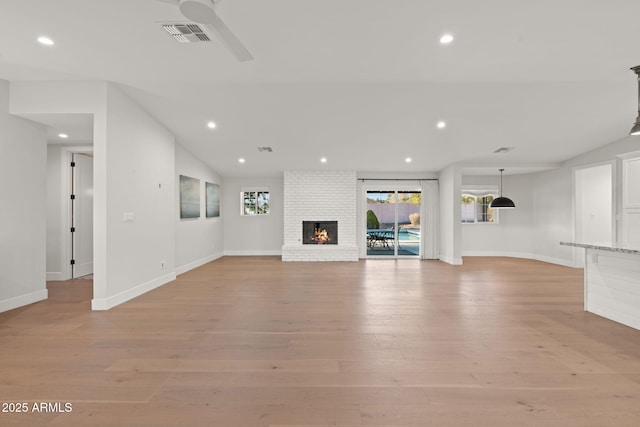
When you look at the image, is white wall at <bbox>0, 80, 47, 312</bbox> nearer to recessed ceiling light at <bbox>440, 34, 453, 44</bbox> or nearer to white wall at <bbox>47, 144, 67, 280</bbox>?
white wall at <bbox>47, 144, 67, 280</bbox>

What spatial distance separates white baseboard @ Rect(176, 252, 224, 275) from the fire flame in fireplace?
2.84 metres

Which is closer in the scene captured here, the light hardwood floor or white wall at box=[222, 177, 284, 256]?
the light hardwood floor

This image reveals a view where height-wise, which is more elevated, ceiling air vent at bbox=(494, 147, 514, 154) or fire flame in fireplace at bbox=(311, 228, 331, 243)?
ceiling air vent at bbox=(494, 147, 514, 154)

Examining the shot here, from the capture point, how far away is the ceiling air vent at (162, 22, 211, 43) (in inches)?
107

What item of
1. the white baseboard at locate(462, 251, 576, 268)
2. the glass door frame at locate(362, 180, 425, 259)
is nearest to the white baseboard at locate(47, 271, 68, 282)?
the glass door frame at locate(362, 180, 425, 259)

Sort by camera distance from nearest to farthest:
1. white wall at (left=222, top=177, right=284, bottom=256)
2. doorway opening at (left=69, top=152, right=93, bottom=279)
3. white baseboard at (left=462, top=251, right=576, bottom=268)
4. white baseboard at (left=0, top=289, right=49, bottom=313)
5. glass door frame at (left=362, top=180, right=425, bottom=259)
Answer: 1. white baseboard at (left=0, top=289, right=49, bottom=313)
2. doorway opening at (left=69, top=152, right=93, bottom=279)
3. white baseboard at (left=462, top=251, right=576, bottom=268)
4. glass door frame at (left=362, top=180, right=425, bottom=259)
5. white wall at (left=222, top=177, right=284, bottom=256)

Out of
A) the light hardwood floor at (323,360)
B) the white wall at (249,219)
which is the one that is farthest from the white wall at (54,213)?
the white wall at (249,219)

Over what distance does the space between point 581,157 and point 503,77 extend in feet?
15.4

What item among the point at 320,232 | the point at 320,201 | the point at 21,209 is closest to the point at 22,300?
the point at 21,209

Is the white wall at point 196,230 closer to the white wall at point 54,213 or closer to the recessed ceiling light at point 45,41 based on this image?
the white wall at point 54,213

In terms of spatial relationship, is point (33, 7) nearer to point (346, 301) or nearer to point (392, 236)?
point (346, 301)

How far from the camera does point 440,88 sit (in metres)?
4.16

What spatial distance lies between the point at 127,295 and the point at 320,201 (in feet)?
16.5

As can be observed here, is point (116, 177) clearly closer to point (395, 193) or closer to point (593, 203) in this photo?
point (395, 193)
